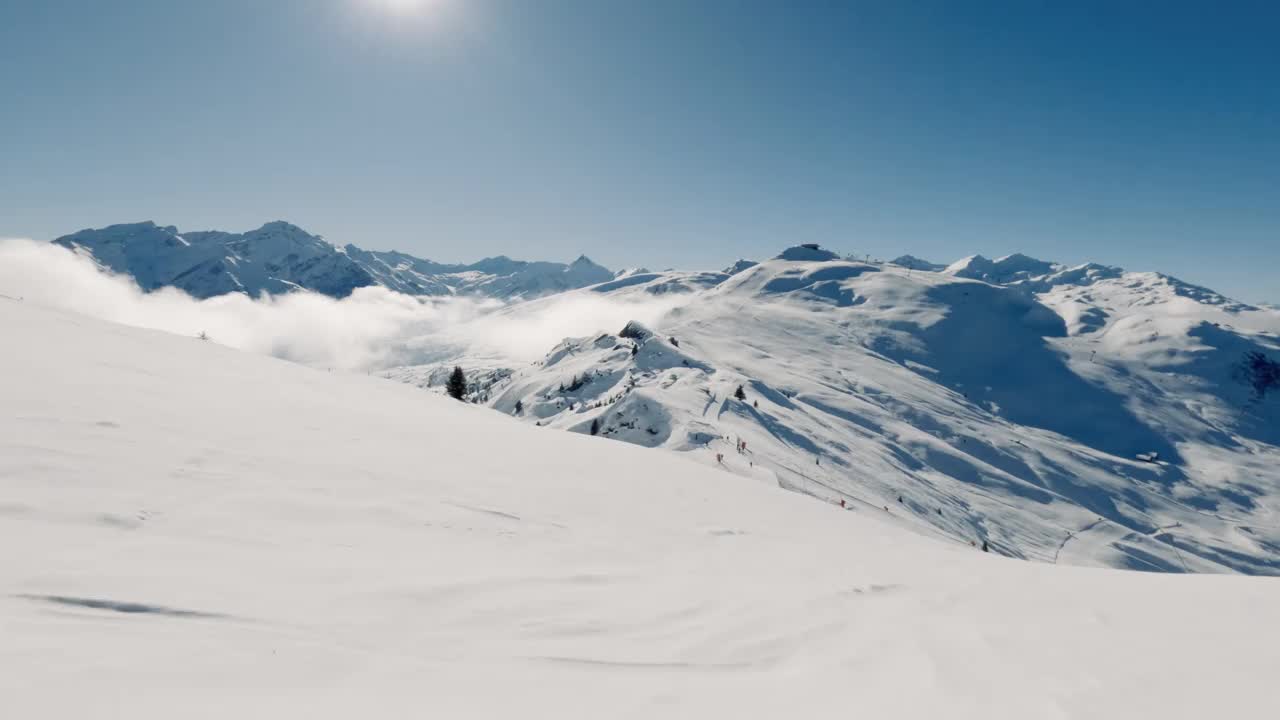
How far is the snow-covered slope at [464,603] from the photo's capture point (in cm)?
385

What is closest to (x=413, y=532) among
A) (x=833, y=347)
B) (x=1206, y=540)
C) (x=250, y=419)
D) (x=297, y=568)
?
(x=297, y=568)

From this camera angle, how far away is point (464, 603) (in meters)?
5.43

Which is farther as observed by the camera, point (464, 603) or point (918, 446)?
point (918, 446)

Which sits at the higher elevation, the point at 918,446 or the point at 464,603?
the point at 464,603

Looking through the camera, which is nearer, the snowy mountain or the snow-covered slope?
the snow-covered slope

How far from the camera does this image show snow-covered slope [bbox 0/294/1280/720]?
12.6ft

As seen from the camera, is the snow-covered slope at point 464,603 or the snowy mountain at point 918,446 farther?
the snowy mountain at point 918,446

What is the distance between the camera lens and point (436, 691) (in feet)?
12.8

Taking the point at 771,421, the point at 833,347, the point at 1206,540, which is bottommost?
the point at 1206,540

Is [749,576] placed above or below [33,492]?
below

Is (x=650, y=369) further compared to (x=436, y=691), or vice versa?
(x=650, y=369)

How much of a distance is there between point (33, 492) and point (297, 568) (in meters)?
2.95

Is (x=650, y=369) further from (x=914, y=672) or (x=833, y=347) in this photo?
(x=833, y=347)

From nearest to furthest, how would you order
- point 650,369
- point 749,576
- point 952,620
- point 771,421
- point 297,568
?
point 297,568, point 952,620, point 749,576, point 771,421, point 650,369
